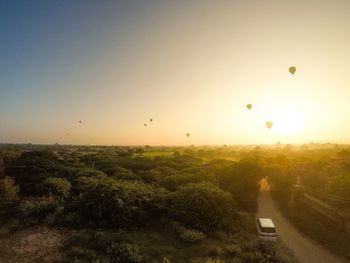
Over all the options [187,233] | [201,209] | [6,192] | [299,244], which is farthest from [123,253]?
[6,192]

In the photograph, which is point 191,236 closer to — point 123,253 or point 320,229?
point 123,253

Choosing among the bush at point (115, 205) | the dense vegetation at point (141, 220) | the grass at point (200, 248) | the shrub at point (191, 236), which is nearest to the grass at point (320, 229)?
the grass at point (200, 248)

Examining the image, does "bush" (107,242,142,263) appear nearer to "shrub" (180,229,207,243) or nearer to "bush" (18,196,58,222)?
"shrub" (180,229,207,243)

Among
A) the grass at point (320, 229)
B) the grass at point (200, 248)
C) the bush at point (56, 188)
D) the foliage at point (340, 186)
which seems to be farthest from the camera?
the foliage at point (340, 186)

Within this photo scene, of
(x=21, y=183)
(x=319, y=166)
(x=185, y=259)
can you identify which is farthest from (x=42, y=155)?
(x=319, y=166)

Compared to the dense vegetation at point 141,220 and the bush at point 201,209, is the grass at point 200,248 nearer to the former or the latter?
the dense vegetation at point 141,220

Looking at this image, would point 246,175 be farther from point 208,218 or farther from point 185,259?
point 185,259
